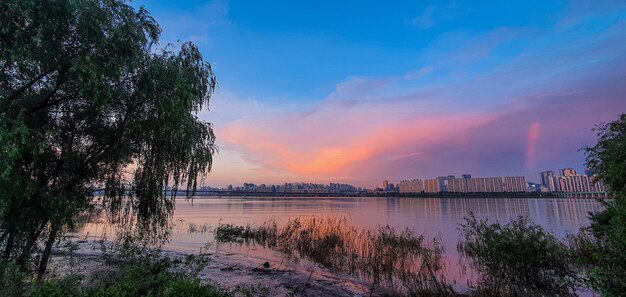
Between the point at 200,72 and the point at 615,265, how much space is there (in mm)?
13782

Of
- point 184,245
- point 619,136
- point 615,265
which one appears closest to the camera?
point 615,265

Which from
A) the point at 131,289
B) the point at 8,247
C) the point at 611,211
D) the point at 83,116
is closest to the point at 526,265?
the point at 611,211

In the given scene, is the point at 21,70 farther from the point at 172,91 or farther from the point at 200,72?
the point at 200,72

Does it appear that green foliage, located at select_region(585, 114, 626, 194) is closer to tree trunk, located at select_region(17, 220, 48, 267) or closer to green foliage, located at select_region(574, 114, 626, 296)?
green foliage, located at select_region(574, 114, 626, 296)

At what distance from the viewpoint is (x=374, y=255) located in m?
18.0

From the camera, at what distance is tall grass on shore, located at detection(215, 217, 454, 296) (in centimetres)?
1343

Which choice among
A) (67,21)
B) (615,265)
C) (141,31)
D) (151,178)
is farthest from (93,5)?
(615,265)

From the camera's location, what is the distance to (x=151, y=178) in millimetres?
11812

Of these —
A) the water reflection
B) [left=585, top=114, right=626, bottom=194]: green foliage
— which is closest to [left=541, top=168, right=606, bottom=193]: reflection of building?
the water reflection

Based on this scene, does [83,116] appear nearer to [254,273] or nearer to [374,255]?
[254,273]

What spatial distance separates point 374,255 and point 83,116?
15.4m

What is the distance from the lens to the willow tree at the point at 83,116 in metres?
6.89

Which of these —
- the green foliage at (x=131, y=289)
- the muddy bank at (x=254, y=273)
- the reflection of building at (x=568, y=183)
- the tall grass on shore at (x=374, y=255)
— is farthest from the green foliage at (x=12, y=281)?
the reflection of building at (x=568, y=183)

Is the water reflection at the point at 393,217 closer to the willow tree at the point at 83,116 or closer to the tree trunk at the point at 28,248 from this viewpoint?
the willow tree at the point at 83,116
